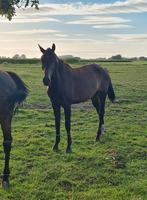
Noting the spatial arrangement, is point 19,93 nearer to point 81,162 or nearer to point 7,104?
point 7,104

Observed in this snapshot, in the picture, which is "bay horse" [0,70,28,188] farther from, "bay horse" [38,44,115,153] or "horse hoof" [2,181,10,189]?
"bay horse" [38,44,115,153]

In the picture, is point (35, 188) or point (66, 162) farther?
point (66, 162)

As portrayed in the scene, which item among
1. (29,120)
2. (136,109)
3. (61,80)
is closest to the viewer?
(61,80)

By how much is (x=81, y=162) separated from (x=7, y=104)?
2281mm

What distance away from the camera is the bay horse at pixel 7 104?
6.81m

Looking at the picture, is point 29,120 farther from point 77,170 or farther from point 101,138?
point 77,170

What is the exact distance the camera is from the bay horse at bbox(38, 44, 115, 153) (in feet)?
29.0

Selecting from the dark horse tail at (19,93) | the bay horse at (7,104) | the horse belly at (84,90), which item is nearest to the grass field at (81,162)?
the bay horse at (7,104)

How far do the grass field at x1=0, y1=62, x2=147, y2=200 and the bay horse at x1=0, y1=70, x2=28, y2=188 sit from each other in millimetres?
409

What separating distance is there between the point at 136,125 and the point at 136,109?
3572mm

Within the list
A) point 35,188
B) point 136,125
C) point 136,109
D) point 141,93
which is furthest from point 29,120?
point 141,93

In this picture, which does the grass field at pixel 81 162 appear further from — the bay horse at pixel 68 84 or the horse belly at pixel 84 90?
the horse belly at pixel 84 90

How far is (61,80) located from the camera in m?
9.34

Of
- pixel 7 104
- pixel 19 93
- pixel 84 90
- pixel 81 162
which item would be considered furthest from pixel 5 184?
pixel 84 90
